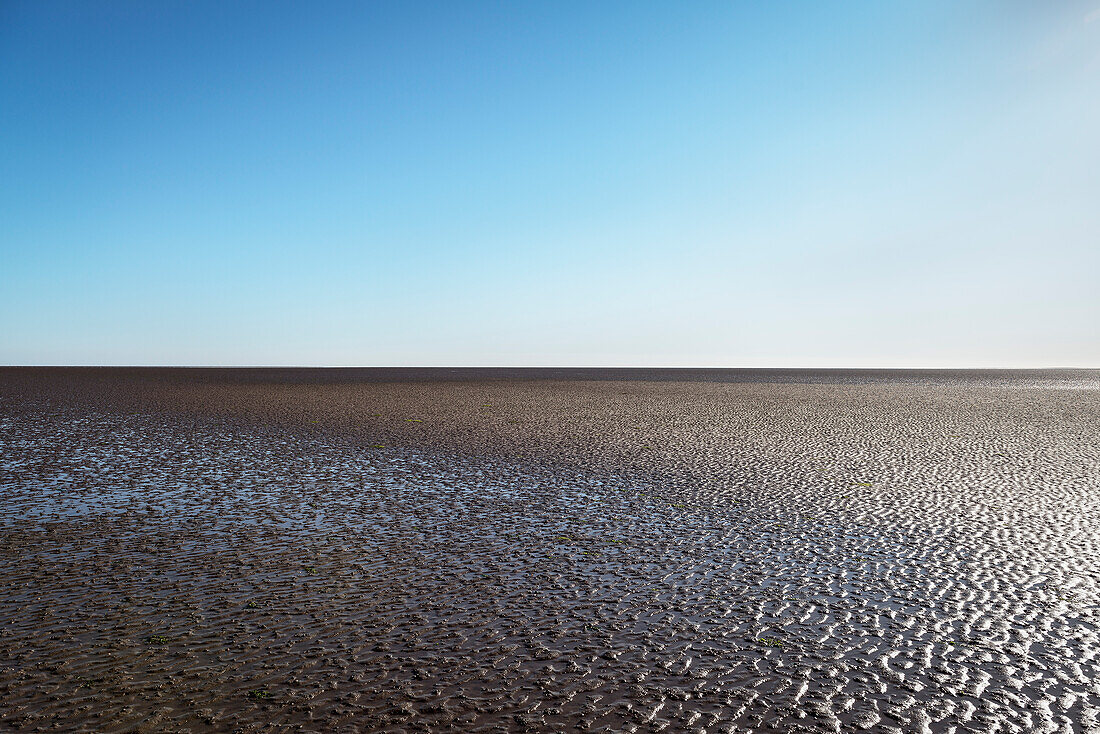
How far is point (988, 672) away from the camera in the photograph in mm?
5750

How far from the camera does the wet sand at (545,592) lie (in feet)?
16.7

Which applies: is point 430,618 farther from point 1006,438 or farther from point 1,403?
point 1,403

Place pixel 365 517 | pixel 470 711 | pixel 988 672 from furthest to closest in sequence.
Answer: pixel 365 517, pixel 988 672, pixel 470 711

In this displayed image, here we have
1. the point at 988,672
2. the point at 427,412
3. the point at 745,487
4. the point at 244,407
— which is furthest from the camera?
the point at 244,407

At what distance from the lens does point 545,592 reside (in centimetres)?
758

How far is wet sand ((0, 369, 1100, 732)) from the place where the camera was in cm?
509

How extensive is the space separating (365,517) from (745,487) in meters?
7.56

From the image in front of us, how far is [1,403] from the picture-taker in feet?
110

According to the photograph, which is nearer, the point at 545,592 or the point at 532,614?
the point at 532,614

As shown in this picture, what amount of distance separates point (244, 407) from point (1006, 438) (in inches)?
1228

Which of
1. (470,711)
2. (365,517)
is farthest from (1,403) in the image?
(470,711)

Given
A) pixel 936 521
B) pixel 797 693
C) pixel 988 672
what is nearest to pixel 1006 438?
pixel 936 521

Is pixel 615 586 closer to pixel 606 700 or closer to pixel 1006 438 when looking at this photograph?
pixel 606 700

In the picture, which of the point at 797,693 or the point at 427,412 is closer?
the point at 797,693
